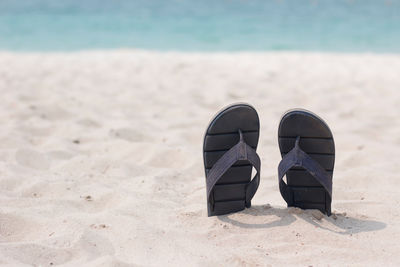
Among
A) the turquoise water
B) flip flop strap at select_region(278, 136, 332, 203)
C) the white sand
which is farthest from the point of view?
the turquoise water

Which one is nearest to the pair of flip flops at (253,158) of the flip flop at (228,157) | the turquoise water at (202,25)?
the flip flop at (228,157)

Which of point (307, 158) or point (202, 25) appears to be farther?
point (202, 25)

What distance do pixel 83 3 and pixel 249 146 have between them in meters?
13.3

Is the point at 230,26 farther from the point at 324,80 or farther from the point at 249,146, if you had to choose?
the point at 249,146

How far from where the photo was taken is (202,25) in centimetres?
1042

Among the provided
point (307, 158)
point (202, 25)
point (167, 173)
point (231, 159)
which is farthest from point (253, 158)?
point (202, 25)

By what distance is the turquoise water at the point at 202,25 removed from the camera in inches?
325

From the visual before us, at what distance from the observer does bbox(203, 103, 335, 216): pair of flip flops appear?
5.74 ft

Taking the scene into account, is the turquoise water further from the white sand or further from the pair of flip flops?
the pair of flip flops

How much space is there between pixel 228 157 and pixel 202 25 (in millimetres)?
9031

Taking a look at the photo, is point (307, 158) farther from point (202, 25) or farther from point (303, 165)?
point (202, 25)

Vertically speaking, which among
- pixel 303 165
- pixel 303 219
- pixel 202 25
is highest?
pixel 202 25

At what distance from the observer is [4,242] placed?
5.23ft

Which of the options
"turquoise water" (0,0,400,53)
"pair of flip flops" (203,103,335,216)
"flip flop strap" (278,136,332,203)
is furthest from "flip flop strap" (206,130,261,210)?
"turquoise water" (0,0,400,53)
